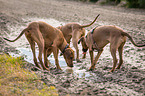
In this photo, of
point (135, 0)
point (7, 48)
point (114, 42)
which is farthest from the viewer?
point (135, 0)

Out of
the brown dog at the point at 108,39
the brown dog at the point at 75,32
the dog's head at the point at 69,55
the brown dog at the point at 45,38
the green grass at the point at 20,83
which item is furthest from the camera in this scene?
the brown dog at the point at 75,32

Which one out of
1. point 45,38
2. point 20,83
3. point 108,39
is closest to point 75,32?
point 45,38

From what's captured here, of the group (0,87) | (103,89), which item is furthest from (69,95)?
(0,87)

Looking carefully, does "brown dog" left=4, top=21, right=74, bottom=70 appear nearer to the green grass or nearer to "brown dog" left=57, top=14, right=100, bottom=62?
the green grass

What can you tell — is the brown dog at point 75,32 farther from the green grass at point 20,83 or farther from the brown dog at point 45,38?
the green grass at point 20,83

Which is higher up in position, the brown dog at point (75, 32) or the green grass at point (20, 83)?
the brown dog at point (75, 32)

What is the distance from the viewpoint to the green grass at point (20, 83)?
471 centimetres

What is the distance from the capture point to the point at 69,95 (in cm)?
485

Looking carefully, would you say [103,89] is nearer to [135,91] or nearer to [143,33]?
[135,91]

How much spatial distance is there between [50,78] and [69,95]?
1.28 metres

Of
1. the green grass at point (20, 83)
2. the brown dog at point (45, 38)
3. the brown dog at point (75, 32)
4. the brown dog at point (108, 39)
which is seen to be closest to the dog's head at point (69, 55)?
the brown dog at point (45, 38)

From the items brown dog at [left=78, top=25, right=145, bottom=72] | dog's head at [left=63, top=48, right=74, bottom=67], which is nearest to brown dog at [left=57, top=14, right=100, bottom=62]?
brown dog at [left=78, top=25, right=145, bottom=72]

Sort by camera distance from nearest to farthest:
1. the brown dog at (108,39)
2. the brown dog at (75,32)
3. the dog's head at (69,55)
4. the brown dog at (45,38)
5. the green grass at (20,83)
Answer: the green grass at (20,83), the brown dog at (108,39), the brown dog at (45,38), the dog's head at (69,55), the brown dog at (75,32)

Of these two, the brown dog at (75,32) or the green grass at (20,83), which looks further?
the brown dog at (75,32)
